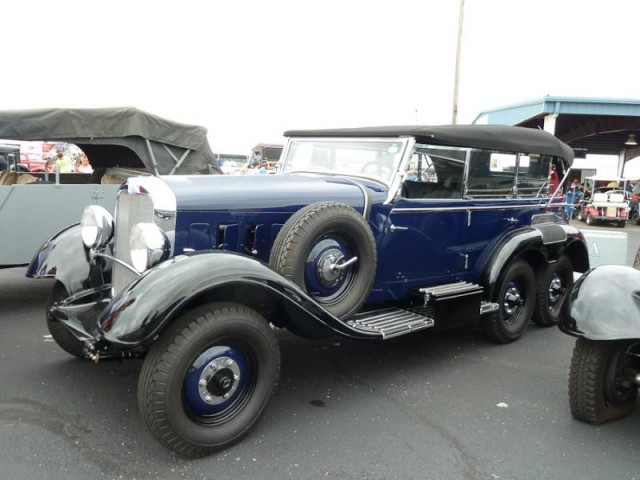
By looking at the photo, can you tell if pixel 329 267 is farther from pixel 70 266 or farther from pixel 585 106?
pixel 585 106

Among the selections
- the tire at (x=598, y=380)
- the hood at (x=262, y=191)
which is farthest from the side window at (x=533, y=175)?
the tire at (x=598, y=380)

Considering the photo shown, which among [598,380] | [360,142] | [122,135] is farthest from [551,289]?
[122,135]

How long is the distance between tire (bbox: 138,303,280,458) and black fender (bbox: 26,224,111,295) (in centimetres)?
135

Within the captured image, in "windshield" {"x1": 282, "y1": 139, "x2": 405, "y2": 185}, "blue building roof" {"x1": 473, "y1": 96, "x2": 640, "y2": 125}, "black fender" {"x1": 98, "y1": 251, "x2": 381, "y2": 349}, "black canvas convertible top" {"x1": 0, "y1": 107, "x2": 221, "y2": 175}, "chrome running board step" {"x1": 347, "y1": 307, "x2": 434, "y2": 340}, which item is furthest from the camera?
"blue building roof" {"x1": 473, "y1": 96, "x2": 640, "y2": 125}

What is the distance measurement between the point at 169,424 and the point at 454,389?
2.10 m

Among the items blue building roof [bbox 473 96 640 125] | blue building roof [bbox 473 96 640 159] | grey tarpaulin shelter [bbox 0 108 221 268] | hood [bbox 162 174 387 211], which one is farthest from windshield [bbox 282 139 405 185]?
blue building roof [bbox 473 96 640 125]

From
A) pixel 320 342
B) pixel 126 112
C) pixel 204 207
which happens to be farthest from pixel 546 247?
pixel 126 112

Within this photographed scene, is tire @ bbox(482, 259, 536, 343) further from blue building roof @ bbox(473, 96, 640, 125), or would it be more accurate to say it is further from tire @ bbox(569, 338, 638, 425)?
blue building roof @ bbox(473, 96, 640, 125)

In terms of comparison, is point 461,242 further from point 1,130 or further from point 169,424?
point 1,130

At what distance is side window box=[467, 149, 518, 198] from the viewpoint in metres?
4.46

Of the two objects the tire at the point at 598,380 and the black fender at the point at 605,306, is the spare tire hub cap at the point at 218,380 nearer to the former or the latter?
the black fender at the point at 605,306

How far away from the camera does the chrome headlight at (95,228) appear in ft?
11.8

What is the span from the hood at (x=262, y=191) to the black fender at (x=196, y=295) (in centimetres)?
50

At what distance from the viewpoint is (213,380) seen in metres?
2.73
